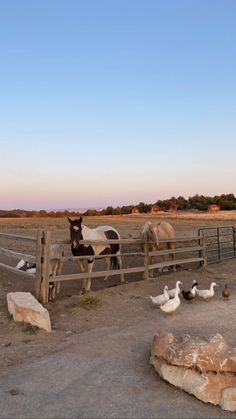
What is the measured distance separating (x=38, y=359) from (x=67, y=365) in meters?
0.55

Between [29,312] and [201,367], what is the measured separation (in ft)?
11.8

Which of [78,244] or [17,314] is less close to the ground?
[78,244]

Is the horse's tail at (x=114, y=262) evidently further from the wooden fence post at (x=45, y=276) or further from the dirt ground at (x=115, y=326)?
the wooden fence post at (x=45, y=276)

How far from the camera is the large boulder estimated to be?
4.40 m

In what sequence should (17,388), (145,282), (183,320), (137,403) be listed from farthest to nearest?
1. (145,282)
2. (183,320)
3. (17,388)
4. (137,403)

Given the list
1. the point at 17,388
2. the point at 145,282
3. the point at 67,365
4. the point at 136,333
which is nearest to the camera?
the point at 17,388

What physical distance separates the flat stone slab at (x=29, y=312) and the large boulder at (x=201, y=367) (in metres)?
2.58

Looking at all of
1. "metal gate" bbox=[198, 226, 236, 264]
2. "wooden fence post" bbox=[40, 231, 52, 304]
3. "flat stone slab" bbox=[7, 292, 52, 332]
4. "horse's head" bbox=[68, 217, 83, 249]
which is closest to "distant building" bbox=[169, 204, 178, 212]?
"metal gate" bbox=[198, 226, 236, 264]

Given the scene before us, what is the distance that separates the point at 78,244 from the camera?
1005cm

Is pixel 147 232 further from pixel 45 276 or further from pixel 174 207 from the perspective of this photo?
pixel 174 207

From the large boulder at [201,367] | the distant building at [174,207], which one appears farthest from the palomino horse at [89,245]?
the distant building at [174,207]

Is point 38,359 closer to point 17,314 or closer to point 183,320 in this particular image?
point 17,314

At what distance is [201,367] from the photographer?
4590 millimetres

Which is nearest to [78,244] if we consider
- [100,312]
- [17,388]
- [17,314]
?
[100,312]
